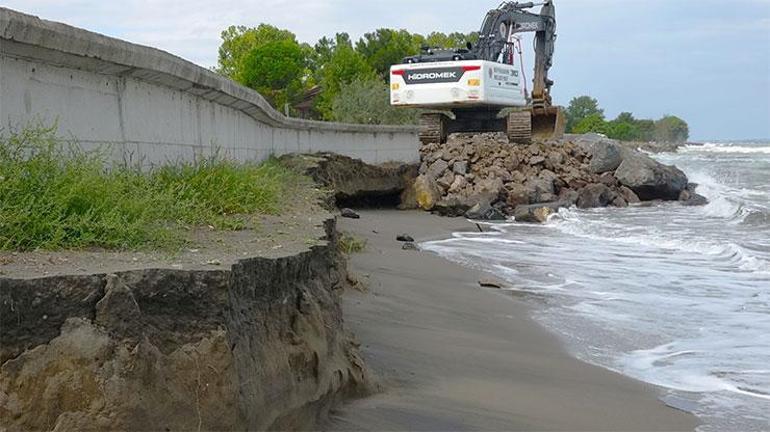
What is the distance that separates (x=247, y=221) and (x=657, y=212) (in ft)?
69.9

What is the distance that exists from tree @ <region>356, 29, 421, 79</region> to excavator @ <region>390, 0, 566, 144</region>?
37.8 metres

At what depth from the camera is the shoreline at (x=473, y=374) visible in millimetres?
5711

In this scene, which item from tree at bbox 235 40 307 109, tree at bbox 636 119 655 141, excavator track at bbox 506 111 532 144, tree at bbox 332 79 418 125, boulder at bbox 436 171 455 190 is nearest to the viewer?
boulder at bbox 436 171 455 190

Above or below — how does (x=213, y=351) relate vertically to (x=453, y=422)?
above

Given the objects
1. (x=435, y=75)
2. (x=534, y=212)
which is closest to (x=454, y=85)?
(x=435, y=75)

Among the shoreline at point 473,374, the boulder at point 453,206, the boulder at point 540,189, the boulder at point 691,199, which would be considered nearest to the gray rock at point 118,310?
the shoreline at point 473,374

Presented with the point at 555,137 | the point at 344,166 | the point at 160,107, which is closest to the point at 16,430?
the point at 160,107

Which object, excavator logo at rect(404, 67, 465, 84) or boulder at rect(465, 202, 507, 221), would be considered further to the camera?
excavator logo at rect(404, 67, 465, 84)

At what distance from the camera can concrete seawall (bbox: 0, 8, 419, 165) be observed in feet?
19.2

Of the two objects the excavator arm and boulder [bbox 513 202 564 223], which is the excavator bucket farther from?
boulder [bbox 513 202 564 223]

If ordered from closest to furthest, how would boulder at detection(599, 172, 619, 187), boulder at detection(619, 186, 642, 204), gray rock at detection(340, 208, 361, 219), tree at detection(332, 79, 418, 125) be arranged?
1. gray rock at detection(340, 208, 361, 219)
2. boulder at detection(619, 186, 642, 204)
3. boulder at detection(599, 172, 619, 187)
4. tree at detection(332, 79, 418, 125)

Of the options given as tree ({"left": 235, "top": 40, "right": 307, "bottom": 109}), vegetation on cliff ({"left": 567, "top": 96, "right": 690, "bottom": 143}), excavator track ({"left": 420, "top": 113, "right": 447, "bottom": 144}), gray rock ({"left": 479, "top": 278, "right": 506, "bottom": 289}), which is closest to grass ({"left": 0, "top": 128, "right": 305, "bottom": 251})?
gray rock ({"left": 479, "top": 278, "right": 506, "bottom": 289})

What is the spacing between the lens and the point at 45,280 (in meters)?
3.55

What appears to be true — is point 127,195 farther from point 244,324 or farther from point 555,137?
point 555,137
